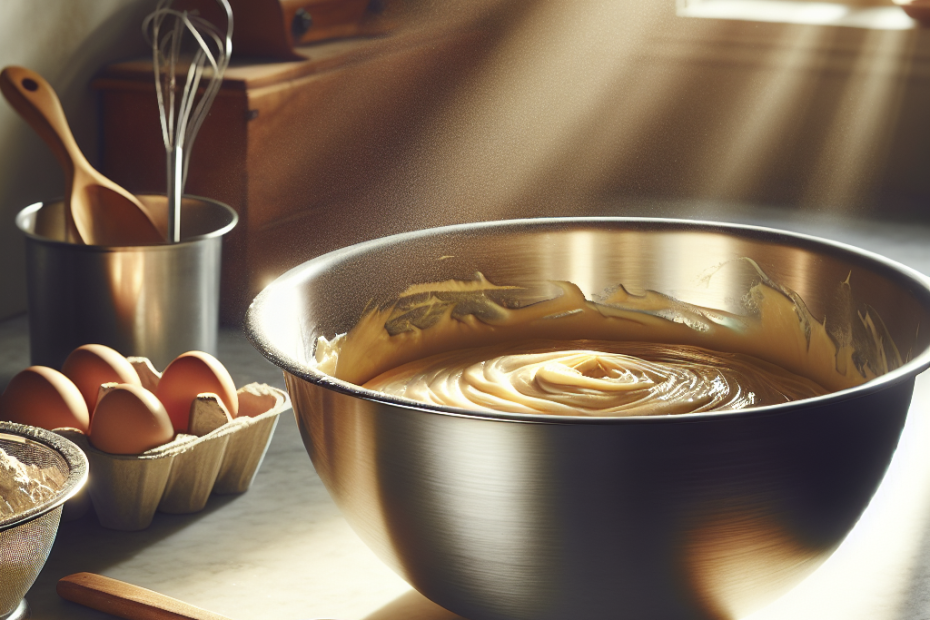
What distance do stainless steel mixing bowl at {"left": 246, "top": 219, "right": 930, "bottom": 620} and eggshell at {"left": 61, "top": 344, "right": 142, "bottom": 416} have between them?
39cm

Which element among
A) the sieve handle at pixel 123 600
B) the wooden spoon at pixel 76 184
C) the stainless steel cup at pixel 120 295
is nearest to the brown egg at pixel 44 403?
the sieve handle at pixel 123 600

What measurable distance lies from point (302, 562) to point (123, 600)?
185mm

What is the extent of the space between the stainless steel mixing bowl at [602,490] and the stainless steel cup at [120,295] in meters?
0.61

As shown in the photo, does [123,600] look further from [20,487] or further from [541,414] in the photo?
[541,414]

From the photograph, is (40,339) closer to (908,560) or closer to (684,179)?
(908,560)

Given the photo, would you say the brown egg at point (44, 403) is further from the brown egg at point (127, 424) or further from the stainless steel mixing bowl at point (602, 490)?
the stainless steel mixing bowl at point (602, 490)

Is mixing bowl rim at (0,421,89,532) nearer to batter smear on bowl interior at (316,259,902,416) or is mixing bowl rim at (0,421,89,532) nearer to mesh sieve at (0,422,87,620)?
mesh sieve at (0,422,87,620)

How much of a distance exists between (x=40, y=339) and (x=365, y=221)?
2.57 feet

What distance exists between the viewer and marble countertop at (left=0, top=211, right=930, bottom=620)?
3.15ft

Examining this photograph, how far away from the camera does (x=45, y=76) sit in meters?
1.69

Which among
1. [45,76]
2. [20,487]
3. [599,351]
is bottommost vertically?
[20,487]

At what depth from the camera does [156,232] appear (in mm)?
1538

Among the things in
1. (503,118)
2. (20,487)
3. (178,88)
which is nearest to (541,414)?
(20,487)

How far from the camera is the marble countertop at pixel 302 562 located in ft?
3.15
